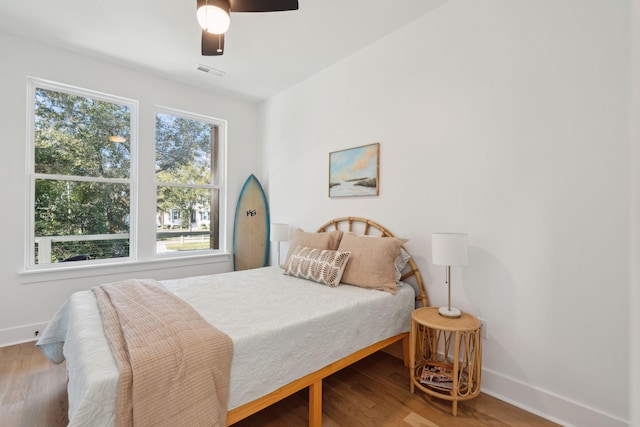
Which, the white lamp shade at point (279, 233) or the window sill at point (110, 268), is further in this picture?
the white lamp shade at point (279, 233)

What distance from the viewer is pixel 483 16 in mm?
2264

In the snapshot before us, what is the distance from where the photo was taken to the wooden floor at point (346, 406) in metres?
1.89

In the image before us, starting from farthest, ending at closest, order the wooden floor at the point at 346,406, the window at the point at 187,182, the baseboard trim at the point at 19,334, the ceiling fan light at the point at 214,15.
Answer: the window at the point at 187,182
the baseboard trim at the point at 19,334
the wooden floor at the point at 346,406
the ceiling fan light at the point at 214,15

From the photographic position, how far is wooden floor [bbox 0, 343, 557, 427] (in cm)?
189

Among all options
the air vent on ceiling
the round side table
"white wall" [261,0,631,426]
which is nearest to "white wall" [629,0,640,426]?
the round side table

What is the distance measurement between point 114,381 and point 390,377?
1889 mm

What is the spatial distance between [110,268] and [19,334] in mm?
887

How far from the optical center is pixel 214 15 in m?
1.77

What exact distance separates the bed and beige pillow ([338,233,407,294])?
30mm

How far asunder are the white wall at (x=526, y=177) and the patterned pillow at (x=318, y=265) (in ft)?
2.04

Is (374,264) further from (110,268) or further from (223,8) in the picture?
(110,268)

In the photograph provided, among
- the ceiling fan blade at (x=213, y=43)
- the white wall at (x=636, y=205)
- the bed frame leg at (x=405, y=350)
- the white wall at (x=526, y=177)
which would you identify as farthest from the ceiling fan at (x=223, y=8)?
the bed frame leg at (x=405, y=350)

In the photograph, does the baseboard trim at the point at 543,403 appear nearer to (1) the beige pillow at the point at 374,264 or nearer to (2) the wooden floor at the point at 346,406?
(2) the wooden floor at the point at 346,406

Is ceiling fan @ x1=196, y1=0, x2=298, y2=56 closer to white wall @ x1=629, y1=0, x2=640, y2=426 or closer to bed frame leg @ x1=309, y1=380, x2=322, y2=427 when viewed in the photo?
white wall @ x1=629, y1=0, x2=640, y2=426
